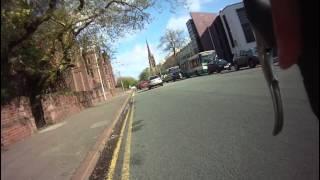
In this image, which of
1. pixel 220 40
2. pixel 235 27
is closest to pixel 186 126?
pixel 235 27

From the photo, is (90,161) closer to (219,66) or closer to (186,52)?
(219,66)

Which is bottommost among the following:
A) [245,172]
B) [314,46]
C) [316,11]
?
→ [245,172]

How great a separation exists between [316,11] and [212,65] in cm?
5858

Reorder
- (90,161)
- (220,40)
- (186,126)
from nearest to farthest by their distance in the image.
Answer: (90,161), (186,126), (220,40)

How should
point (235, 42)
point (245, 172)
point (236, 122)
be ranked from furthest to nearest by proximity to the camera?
point (235, 42)
point (236, 122)
point (245, 172)

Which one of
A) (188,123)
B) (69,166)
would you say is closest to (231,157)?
(69,166)

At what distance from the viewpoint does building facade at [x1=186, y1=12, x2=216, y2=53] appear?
99.8 metres

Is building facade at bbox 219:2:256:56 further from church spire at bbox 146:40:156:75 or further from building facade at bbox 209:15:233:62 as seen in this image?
church spire at bbox 146:40:156:75

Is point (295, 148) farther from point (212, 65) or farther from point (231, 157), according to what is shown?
point (212, 65)

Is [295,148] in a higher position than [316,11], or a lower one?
lower

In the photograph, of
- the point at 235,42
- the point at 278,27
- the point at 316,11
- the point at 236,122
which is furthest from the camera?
the point at 235,42

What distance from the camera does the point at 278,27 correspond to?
176cm

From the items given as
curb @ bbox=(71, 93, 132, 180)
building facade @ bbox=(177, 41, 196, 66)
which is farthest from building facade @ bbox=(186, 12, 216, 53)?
curb @ bbox=(71, 93, 132, 180)

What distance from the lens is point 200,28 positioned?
338 feet
